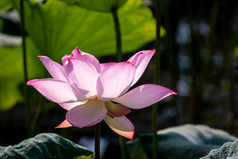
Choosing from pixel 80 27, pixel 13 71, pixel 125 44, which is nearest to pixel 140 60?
pixel 80 27

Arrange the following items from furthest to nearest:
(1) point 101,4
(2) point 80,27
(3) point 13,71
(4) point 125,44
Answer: (3) point 13,71 → (4) point 125,44 → (2) point 80,27 → (1) point 101,4

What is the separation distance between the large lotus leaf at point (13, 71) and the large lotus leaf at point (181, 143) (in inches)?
19.7

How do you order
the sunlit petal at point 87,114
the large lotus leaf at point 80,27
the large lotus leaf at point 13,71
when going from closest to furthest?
the sunlit petal at point 87,114
the large lotus leaf at point 80,27
the large lotus leaf at point 13,71

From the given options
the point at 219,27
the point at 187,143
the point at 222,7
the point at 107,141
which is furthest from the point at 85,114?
the point at 219,27

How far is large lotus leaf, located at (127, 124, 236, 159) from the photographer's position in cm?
64

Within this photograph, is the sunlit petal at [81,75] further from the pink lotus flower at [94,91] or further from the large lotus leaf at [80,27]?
the large lotus leaf at [80,27]

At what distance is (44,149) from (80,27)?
0.55 metres

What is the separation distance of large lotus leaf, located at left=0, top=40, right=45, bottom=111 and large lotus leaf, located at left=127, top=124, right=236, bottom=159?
501mm

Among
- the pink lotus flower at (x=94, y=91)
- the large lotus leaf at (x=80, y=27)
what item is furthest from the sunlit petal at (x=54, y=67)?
the large lotus leaf at (x=80, y=27)

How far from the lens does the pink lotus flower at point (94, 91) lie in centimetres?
40

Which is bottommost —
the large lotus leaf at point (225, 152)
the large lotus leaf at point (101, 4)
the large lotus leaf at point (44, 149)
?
the large lotus leaf at point (44, 149)

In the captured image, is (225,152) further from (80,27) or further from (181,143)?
(80,27)

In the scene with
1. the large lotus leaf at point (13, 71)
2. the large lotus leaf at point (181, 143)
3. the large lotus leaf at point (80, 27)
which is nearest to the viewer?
the large lotus leaf at point (181, 143)

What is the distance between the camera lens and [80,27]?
962 mm
